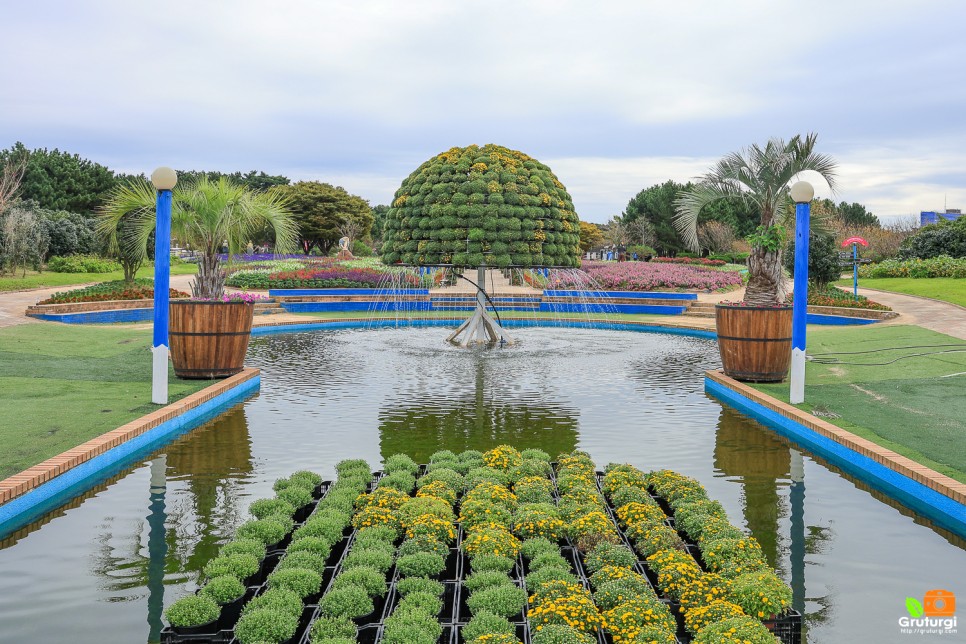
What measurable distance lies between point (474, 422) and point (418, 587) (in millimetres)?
5055

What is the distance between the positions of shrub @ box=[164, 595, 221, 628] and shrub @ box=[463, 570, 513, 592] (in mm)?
1475

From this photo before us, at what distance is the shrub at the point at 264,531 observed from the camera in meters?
5.22

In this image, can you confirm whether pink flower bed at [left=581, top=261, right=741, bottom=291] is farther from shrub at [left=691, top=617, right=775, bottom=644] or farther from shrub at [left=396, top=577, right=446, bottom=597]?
shrub at [left=691, top=617, right=775, bottom=644]

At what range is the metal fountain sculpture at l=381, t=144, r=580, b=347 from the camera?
49.4ft

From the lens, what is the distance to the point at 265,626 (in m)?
3.98

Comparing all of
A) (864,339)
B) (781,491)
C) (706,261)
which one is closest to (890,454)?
(781,491)

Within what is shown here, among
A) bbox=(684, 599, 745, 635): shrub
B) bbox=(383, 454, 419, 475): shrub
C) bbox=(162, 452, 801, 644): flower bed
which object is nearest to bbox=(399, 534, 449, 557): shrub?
bbox=(162, 452, 801, 644): flower bed

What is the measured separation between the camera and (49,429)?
7953mm

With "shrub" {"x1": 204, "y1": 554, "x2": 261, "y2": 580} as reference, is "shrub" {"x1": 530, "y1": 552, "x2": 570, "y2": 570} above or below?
below

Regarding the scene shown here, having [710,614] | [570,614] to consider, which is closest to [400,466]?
[570,614]

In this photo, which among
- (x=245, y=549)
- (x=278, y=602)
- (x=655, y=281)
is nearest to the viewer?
(x=278, y=602)

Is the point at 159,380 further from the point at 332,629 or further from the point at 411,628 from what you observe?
the point at 411,628

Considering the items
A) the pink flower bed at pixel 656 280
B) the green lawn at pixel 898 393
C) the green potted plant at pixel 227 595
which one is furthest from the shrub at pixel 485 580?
the pink flower bed at pixel 656 280

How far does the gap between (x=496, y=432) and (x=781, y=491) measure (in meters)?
3.44
